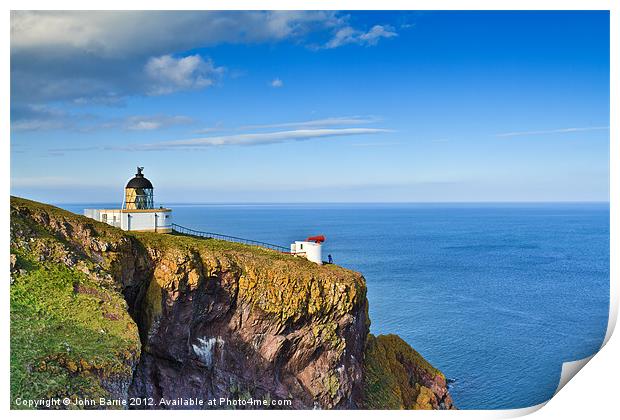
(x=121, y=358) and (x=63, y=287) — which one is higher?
(x=63, y=287)

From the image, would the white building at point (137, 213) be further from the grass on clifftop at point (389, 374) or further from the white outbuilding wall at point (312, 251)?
the grass on clifftop at point (389, 374)

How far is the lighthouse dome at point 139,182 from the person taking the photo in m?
23.6

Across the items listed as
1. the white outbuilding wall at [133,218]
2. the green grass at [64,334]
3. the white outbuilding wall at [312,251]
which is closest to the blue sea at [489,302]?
the white outbuilding wall at [312,251]

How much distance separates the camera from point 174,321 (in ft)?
55.8

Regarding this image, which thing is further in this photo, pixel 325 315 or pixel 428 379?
pixel 428 379

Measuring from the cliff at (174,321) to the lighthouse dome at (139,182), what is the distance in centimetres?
554

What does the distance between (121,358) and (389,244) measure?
62.4m

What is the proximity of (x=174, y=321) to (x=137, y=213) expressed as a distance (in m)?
6.29

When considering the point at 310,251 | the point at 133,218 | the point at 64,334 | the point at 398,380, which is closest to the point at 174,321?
the point at 64,334

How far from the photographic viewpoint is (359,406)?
19.8 m

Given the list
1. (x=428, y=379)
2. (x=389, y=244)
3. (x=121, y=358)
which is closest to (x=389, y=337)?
(x=428, y=379)

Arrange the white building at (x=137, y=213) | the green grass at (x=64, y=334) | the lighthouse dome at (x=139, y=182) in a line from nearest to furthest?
the green grass at (x=64, y=334), the white building at (x=137, y=213), the lighthouse dome at (x=139, y=182)

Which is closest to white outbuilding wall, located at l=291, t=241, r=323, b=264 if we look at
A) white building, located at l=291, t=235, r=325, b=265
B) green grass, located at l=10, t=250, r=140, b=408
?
white building, located at l=291, t=235, r=325, b=265
